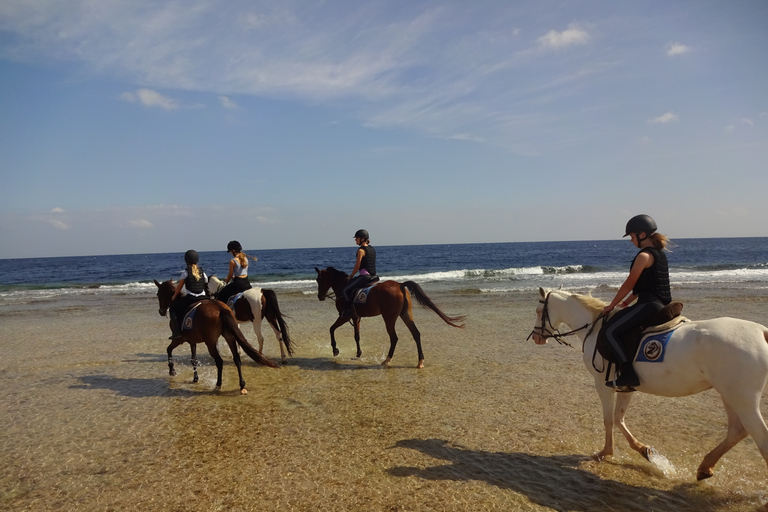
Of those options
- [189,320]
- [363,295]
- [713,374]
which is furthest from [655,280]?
[189,320]

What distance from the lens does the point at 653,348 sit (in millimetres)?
4168

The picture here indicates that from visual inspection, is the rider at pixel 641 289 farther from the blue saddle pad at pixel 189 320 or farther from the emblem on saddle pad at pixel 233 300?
the emblem on saddle pad at pixel 233 300

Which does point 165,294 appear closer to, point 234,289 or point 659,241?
Result: point 234,289

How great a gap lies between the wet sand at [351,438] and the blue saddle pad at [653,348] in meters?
1.16

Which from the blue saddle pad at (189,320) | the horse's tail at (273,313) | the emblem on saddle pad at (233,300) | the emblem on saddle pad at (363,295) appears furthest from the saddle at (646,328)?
the emblem on saddle pad at (233,300)

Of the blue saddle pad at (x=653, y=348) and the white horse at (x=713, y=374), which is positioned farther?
the blue saddle pad at (x=653, y=348)

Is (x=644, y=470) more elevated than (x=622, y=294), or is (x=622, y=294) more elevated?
(x=622, y=294)

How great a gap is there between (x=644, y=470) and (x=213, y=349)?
20.3ft

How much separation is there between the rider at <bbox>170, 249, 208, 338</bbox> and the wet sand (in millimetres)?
1144

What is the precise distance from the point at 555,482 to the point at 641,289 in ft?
6.69

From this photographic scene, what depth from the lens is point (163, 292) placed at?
8.59 m

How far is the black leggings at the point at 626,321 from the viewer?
427 cm

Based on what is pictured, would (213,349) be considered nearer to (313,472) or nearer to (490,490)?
(313,472)

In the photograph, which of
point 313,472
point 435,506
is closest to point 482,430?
point 435,506
